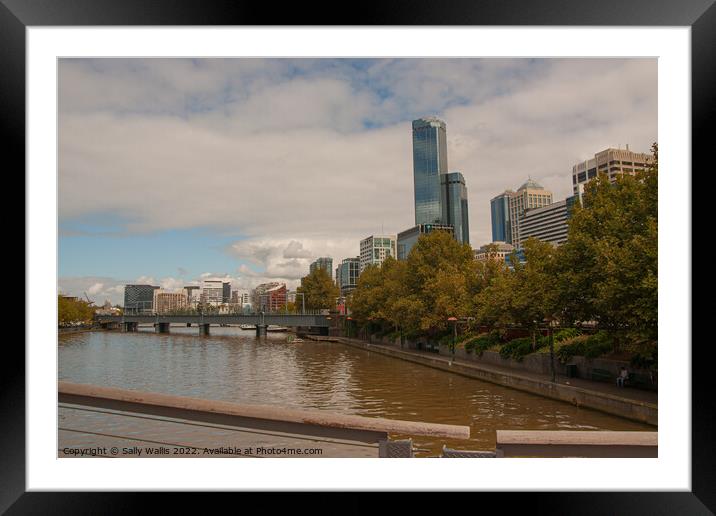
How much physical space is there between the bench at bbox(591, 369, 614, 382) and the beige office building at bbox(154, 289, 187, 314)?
132m

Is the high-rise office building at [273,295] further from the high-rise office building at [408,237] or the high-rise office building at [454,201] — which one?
the high-rise office building at [454,201]

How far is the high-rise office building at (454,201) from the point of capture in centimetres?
10994

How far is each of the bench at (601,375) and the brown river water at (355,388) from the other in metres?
1.71

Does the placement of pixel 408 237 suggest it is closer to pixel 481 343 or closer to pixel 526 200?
pixel 526 200

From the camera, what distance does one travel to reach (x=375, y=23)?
4.22 metres

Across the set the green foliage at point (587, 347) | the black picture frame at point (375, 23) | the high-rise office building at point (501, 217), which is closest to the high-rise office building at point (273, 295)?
the high-rise office building at point (501, 217)

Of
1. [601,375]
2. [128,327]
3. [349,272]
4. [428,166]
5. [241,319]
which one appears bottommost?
[128,327]

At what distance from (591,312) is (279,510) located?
13404mm

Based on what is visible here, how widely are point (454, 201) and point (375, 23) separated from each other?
4336 inches

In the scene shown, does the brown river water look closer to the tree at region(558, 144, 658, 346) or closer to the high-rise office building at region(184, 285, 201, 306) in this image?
the tree at region(558, 144, 658, 346)

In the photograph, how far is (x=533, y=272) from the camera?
19.4 meters

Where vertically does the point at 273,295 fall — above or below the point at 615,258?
below

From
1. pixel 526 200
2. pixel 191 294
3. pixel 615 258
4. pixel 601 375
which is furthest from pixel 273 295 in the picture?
pixel 615 258

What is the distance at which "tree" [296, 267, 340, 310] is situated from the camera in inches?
2832
